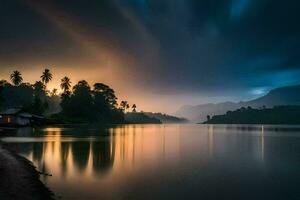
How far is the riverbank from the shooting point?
1667 cm

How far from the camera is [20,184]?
19.3 metres

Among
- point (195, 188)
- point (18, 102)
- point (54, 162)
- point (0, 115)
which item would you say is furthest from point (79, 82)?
point (195, 188)

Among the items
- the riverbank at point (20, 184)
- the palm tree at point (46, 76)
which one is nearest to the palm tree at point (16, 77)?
the palm tree at point (46, 76)

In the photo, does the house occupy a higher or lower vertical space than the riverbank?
higher

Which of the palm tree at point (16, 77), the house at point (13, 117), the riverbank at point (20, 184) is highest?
the palm tree at point (16, 77)

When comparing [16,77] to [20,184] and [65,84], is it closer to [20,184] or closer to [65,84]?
[65,84]

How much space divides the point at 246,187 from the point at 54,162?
21404 mm

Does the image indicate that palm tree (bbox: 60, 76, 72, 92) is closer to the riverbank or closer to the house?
the house

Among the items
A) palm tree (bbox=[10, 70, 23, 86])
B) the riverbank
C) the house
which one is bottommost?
the riverbank

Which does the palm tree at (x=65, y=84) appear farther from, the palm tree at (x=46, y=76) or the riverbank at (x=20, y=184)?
the riverbank at (x=20, y=184)

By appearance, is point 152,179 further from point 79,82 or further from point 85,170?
point 79,82

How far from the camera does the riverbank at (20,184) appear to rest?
1667cm

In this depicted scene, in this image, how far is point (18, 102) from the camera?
18262 centimetres

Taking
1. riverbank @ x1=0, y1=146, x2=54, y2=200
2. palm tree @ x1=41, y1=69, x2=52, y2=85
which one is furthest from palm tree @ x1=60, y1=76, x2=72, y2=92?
riverbank @ x1=0, y1=146, x2=54, y2=200
